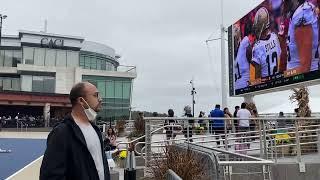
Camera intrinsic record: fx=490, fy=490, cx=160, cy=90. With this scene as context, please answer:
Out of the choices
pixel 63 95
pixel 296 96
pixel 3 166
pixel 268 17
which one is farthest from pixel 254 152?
pixel 63 95

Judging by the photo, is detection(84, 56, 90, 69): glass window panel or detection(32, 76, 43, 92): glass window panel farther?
detection(84, 56, 90, 69): glass window panel

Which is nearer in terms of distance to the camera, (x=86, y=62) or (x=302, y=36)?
(x=302, y=36)

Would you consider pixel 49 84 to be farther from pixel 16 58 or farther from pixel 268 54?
pixel 268 54

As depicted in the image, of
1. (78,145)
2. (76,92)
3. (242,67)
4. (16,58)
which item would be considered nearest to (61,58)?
(16,58)

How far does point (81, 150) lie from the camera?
130 inches

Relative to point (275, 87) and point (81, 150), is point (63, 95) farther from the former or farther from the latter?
point (81, 150)

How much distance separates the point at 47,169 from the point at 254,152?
10631mm

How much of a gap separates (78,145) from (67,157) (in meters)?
0.11

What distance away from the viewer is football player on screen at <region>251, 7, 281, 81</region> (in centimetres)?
2269

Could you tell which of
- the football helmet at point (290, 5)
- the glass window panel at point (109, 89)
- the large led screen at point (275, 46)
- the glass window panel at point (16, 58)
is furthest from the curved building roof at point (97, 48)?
the football helmet at point (290, 5)

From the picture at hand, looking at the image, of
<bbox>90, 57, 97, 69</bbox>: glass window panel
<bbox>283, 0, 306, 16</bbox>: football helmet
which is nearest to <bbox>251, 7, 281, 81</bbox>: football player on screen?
<bbox>283, 0, 306, 16</bbox>: football helmet

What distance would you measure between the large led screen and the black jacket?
1708cm

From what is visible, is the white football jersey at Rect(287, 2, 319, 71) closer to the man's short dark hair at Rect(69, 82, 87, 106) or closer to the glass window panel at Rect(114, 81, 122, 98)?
the man's short dark hair at Rect(69, 82, 87, 106)

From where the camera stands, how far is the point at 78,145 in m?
3.31
